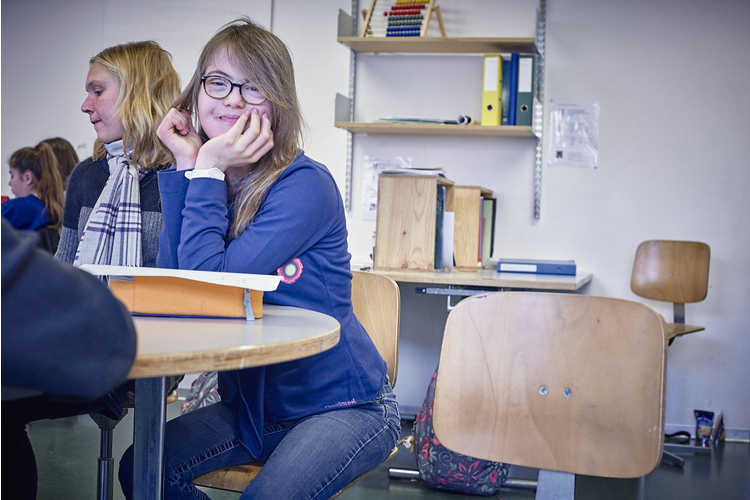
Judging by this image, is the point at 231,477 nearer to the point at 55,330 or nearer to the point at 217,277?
the point at 217,277

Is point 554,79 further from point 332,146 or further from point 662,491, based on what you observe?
point 662,491

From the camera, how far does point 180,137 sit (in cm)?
134

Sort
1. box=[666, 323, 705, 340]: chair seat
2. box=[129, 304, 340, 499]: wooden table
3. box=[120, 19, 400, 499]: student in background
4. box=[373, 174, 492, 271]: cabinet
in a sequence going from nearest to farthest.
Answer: box=[129, 304, 340, 499]: wooden table, box=[120, 19, 400, 499]: student in background, box=[373, 174, 492, 271]: cabinet, box=[666, 323, 705, 340]: chair seat

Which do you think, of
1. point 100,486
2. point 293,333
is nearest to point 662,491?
point 100,486

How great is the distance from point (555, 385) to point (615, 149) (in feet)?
8.52

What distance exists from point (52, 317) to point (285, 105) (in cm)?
88

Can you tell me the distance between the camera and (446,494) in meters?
2.44

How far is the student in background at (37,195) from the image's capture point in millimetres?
3297

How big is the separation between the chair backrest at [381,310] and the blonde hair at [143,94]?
56 cm

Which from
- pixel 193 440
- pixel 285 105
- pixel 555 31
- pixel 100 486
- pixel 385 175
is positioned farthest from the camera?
pixel 555 31

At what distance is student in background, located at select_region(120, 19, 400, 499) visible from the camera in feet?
3.78

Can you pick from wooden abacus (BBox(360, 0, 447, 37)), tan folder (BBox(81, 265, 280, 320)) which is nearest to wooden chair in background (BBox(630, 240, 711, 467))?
wooden abacus (BBox(360, 0, 447, 37))

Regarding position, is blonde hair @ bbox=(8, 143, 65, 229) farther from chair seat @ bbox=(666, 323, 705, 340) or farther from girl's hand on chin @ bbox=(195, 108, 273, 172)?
chair seat @ bbox=(666, 323, 705, 340)

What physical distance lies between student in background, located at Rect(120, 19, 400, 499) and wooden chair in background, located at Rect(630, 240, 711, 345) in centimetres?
238
